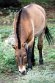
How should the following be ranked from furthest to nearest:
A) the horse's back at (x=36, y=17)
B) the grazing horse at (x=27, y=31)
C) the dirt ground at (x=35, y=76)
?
the horse's back at (x=36, y=17) → the grazing horse at (x=27, y=31) → the dirt ground at (x=35, y=76)

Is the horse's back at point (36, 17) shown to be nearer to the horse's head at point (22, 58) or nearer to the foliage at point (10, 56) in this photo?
the foliage at point (10, 56)

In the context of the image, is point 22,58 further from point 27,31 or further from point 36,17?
point 36,17

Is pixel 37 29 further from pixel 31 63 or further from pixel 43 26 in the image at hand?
pixel 31 63

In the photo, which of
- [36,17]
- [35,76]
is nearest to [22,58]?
[35,76]

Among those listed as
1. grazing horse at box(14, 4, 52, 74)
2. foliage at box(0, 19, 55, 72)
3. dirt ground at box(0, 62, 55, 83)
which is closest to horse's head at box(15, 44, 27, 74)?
grazing horse at box(14, 4, 52, 74)

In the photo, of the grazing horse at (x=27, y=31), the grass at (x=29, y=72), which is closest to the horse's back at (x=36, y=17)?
the grazing horse at (x=27, y=31)

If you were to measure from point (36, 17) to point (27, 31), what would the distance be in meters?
0.84

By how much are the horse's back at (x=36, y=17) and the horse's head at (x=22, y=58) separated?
3.41 feet

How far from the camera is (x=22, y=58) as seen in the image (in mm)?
6777

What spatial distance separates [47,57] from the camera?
8.91 meters

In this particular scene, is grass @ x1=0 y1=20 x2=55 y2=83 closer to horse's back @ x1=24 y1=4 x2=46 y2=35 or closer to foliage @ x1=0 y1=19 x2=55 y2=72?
foliage @ x1=0 y1=19 x2=55 y2=72

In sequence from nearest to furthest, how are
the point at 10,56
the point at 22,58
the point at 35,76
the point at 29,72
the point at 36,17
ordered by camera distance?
1. the point at 22,58
2. the point at 35,76
3. the point at 29,72
4. the point at 36,17
5. the point at 10,56

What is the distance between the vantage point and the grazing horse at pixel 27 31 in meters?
6.82

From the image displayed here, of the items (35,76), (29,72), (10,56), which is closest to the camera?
(35,76)
